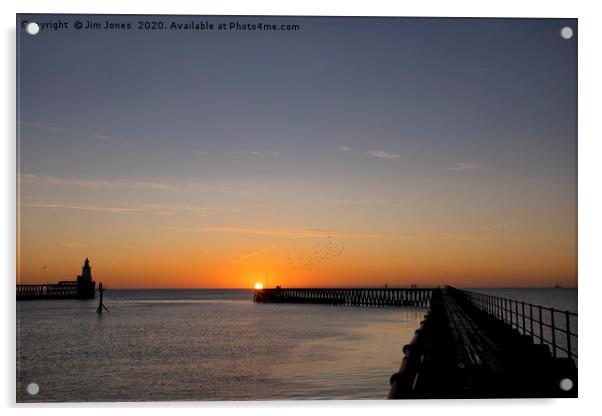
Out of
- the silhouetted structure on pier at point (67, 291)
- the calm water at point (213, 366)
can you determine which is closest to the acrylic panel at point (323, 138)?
the calm water at point (213, 366)

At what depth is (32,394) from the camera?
710 centimetres

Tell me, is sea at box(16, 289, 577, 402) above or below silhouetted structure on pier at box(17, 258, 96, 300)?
above

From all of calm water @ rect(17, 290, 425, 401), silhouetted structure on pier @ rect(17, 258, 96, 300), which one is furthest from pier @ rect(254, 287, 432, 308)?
calm water @ rect(17, 290, 425, 401)

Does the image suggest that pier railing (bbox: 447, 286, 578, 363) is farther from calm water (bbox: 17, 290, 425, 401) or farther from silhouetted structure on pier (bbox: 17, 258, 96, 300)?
silhouetted structure on pier (bbox: 17, 258, 96, 300)

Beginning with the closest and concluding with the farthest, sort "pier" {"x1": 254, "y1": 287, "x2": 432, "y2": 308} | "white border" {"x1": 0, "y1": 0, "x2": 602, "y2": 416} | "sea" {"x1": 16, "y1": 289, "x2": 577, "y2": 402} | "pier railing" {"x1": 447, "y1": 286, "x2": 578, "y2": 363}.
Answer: "white border" {"x1": 0, "y1": 0, "x2": 602, "y2": 416}
"pier railing" {"x1": 447, "y1": 286, "x2": 578, "y2": 363}
"sea" {"x1": 16, "y1": 289, "x2": 577, "y2": 402}
"pier" {"x1": 254, "y1": 287, "x2": 432, "y2": 308}

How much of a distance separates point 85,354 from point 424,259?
14.8 metres

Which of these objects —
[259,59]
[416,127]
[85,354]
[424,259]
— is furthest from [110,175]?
[85,354]

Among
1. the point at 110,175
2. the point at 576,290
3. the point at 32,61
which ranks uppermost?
the point at 32,61

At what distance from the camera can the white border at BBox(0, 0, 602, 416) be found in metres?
6.94
